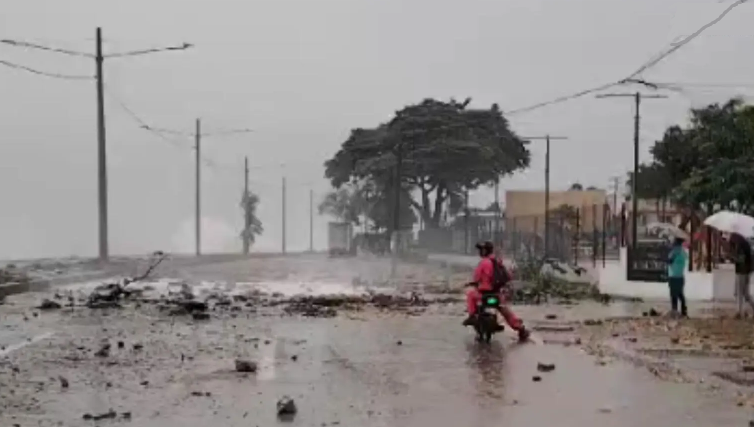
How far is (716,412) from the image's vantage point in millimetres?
11250

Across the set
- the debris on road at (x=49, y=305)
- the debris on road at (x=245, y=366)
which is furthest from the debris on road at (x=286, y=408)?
the debris on road at (x=49, y=305)

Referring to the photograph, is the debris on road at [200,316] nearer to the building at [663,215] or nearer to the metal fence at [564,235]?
the building at [663,215]

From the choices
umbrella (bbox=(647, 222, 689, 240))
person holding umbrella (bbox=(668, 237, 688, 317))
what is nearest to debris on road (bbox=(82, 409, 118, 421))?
person holding umbrella (bbox=(668, 237, 688, 317))

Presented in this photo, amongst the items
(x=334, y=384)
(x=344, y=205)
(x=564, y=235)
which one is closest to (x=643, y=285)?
(x=564, y=235)

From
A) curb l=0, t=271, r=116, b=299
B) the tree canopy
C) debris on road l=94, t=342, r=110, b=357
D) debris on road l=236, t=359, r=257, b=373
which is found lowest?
curb l=0, t=271, r=116, b=299

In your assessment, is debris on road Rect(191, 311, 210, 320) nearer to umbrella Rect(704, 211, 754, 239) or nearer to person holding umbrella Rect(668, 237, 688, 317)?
person holding umbrella Rect(668, 237, 688, 317)

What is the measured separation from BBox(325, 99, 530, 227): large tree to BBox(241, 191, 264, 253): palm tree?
1423 cm

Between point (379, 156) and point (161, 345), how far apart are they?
6806 cm

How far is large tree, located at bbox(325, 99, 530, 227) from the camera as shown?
82000mm

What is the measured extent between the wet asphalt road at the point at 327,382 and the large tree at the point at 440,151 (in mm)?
61665

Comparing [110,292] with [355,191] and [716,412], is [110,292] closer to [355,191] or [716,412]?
[716,412]

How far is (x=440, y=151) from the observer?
81.8 m

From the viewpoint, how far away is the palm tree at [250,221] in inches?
3889

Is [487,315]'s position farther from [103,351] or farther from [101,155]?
[101,155]
